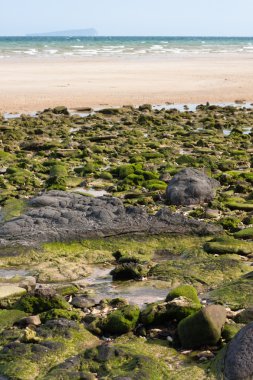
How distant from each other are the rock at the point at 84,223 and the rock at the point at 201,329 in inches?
133

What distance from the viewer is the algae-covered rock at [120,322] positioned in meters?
6.43

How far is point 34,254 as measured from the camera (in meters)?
8.70

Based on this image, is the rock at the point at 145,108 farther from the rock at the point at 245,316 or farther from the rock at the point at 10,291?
the rock at the point at 245,316

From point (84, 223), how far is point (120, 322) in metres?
3.15

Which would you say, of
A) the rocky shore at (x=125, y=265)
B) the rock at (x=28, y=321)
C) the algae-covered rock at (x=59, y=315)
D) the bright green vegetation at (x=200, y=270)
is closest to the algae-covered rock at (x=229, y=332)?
the rocky shore at (x=125, y=265)

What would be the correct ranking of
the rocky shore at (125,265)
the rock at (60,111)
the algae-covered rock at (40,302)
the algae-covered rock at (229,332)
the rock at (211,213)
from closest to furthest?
1. the rocky shore at (125,265)
2. the algae-covered rock at (229,332)
3. the algae-covered rock at (40,302)
4. the rock at (211,213)
5. the rock at (60,111)

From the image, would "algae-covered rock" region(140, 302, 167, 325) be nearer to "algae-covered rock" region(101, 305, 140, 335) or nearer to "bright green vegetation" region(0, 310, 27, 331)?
"algae-covered rock" region(101, 305, 140, 335)

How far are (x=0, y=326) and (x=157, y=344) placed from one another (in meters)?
1.68

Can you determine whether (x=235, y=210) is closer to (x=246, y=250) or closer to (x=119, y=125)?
(x=246, y=250)

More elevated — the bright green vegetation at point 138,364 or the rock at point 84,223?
the rock at point 84,223

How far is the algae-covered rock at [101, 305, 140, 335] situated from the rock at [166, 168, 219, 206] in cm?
495

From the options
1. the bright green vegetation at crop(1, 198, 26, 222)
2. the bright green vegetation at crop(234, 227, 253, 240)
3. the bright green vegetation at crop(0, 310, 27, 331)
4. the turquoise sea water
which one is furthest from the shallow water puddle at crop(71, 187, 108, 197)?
the turquoise sea water

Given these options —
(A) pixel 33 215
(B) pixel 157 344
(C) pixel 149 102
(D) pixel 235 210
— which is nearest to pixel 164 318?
(B) pixel 157 344

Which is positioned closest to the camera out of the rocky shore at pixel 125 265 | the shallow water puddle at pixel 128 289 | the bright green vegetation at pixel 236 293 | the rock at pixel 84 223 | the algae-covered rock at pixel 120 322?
the rocky shore at pixel 125 265
